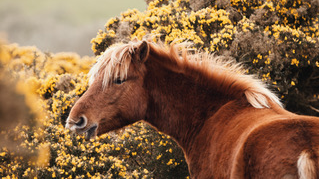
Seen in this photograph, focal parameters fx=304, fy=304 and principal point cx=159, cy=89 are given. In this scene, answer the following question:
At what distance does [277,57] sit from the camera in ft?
22.8

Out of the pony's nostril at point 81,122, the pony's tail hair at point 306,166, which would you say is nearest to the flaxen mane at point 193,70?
the pony's nostril at point 81,122

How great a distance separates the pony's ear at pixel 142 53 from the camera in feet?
9.38

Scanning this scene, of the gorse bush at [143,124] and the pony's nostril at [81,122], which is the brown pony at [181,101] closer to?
the pony's nostril at [81,122]

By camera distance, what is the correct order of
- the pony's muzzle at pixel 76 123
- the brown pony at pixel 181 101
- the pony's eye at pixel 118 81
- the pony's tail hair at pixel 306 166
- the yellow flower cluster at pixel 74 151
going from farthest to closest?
the yellow flower cluster at pixel 74 151
the pony's eye at pixel 118 81
the pony's muzzle at pixel 76 123
the brown pony at pixel 181 101
the pony's tail hair at pixel 306 166

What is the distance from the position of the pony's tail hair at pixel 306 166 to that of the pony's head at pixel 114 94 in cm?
154

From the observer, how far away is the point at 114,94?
9.29ft

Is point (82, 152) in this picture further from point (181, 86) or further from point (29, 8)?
point (181, 86)

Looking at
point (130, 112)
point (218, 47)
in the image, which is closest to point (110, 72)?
point (130, 112)

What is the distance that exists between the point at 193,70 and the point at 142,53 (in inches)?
20.5

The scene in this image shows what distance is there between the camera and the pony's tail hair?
5.65 feet

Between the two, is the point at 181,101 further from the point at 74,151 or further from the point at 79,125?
the point at 74,151

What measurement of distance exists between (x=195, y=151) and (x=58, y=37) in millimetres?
5709

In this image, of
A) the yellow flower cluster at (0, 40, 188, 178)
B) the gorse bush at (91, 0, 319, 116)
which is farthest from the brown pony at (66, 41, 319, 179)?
the gorse bush at (91, 0, 319, 116)

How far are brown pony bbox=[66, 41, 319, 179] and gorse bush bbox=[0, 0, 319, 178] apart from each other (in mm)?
518
